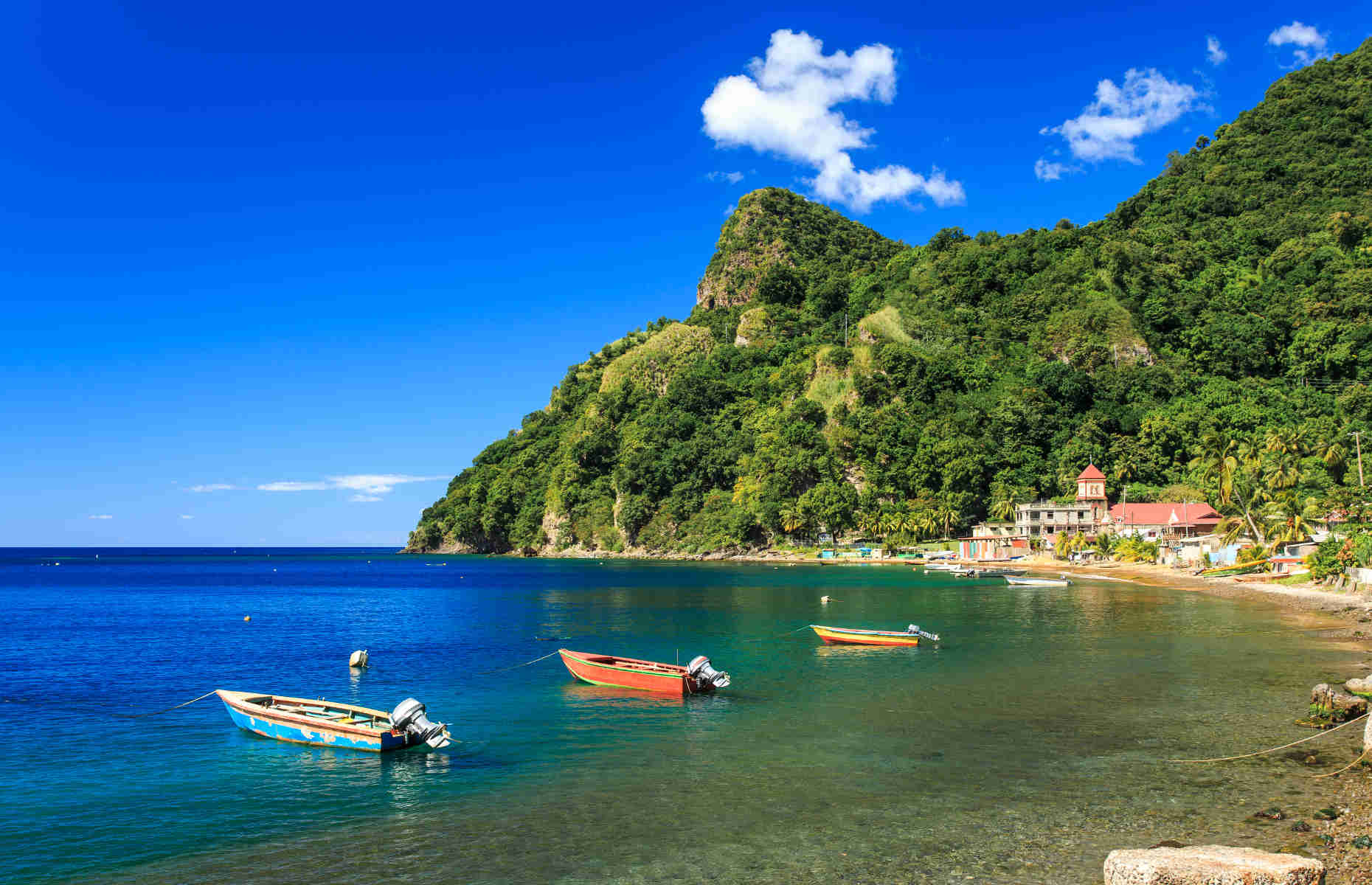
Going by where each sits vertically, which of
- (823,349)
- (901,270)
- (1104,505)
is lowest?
(1104,505)

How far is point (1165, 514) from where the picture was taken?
107m

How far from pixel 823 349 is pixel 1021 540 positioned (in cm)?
5861

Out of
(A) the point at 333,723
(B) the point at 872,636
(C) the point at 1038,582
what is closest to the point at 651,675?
(A) the point at 333,723

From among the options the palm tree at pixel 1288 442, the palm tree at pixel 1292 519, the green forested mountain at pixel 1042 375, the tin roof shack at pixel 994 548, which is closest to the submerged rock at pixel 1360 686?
the palm tree at pixel 1292 519

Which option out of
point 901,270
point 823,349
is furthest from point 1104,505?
point 901,270

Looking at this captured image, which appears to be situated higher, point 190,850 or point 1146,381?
point 1146,381

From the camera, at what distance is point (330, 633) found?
56.5 meters

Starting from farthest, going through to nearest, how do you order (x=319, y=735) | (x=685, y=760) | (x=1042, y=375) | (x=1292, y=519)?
(x=1042, y=375) → (x=1292, y=519) → (x=319, y=735) → (x=685, y=760)

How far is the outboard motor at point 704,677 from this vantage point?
31.6 metres

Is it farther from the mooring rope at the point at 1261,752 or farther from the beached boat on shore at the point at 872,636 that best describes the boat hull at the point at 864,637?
the mooring rope at the point at 1261,752

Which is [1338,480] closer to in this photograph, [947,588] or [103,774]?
[947,588]

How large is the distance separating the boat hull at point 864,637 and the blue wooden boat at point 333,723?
997 inches

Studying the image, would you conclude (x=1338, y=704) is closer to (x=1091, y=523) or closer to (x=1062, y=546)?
(x=1062, y=546)

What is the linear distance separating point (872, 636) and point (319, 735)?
95.4ft
